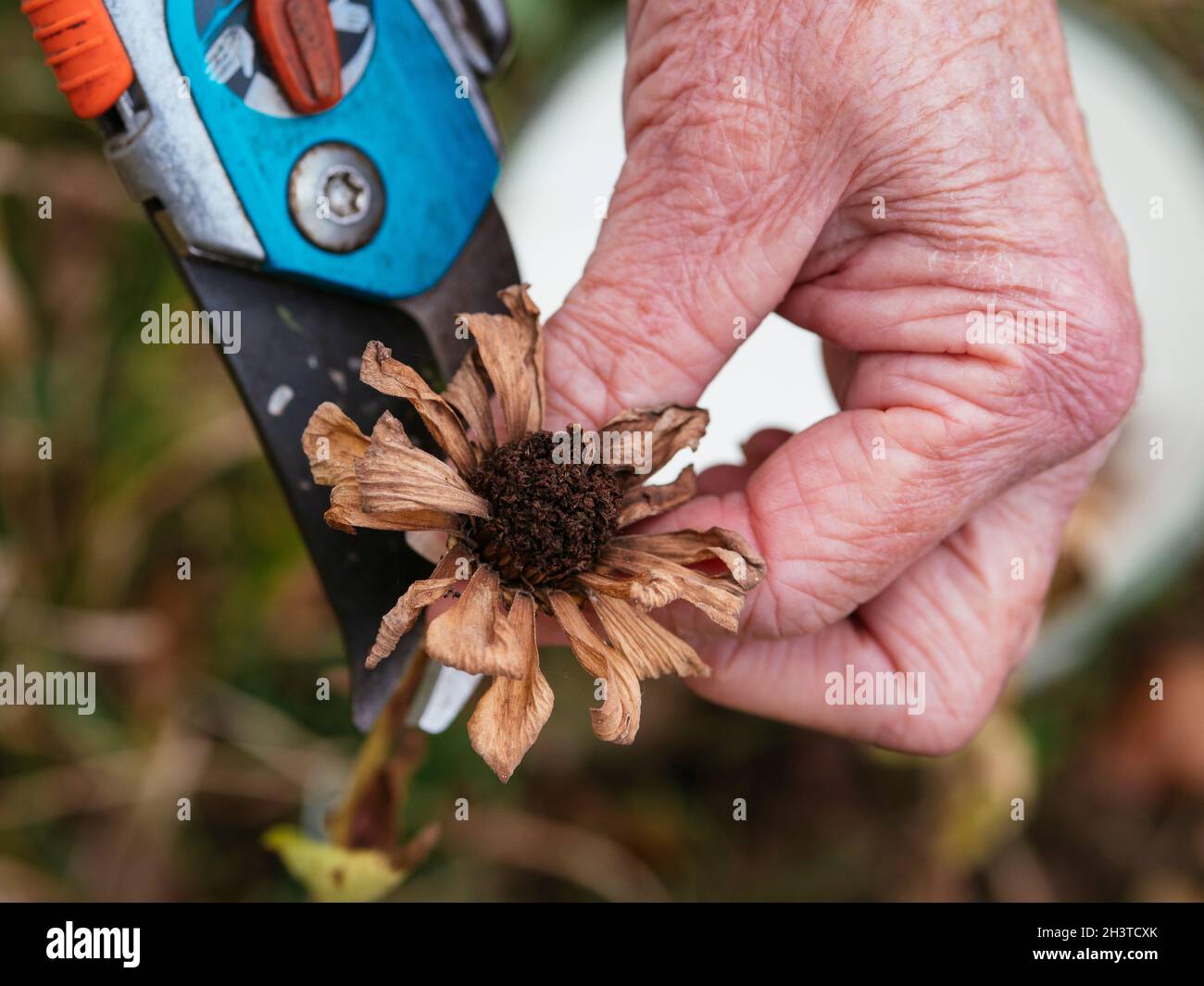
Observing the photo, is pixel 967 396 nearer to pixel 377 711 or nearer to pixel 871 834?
pixel 377 711

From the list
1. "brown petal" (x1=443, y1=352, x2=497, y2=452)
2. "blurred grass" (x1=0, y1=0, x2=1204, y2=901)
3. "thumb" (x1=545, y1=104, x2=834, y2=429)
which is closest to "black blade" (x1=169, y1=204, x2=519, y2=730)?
"brown petal" (x1=443, y1=352, x2=497, y2=452)

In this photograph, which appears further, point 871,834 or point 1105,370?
point 871,834

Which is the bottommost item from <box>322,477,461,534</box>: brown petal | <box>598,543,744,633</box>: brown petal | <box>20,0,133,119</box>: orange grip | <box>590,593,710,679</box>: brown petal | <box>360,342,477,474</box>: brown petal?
<box>590,593,710,679</box>: brown petal

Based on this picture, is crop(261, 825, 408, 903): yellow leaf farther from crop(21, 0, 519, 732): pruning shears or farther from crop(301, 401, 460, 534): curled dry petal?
crop(301, 401, 460, 534): curled dry petal

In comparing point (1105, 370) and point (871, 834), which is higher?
point (1105, 370)

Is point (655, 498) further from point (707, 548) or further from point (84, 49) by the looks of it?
point (84, 49)
